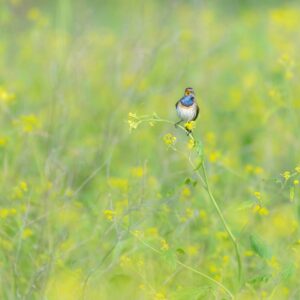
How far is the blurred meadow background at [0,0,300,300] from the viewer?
3.60 meters

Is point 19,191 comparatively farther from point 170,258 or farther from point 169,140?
point 169,140

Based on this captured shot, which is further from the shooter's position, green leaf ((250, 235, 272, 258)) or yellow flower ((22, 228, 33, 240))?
yellow flower ((22, 228, 33, 240))

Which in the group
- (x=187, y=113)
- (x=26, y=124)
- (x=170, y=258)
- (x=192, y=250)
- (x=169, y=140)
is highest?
(x=26, y=124)

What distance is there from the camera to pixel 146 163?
14.7 feet

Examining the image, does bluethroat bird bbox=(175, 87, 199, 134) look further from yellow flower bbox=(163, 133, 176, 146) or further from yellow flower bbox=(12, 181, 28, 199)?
yellow flower bbox=(12, 181, 28, 199)

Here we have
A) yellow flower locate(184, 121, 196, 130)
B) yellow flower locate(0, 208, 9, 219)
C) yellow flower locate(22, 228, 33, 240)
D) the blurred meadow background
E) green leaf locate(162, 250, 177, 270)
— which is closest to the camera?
yellow flower locate(184, 121, 196, 130)

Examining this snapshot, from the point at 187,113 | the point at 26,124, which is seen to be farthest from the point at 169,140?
the point at 26,124

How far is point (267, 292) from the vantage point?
12.3ft

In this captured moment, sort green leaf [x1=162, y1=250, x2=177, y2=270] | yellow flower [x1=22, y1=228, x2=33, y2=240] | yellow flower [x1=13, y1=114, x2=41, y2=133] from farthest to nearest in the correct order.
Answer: yellow flower [x1=13, y1=114, x2=41, y2=133]
yellow flower [x1=22, y1=228, x2=33, y2=240]
green leaf [x1=162, y1=250, x2=177, y2=270]

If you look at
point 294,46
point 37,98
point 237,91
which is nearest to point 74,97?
point 37,98

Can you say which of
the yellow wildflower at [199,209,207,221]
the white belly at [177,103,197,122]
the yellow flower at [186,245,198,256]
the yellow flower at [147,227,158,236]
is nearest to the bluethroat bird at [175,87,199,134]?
the white belly at [177,103,197,122]

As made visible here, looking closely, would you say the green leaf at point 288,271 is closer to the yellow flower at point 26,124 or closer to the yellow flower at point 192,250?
the yellow flower at point 192,250

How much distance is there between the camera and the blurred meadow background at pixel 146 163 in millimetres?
3604

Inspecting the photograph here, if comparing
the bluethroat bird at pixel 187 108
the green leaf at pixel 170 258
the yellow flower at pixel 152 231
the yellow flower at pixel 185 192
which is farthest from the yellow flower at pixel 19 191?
the bluethroat bird at pixel 187 108
